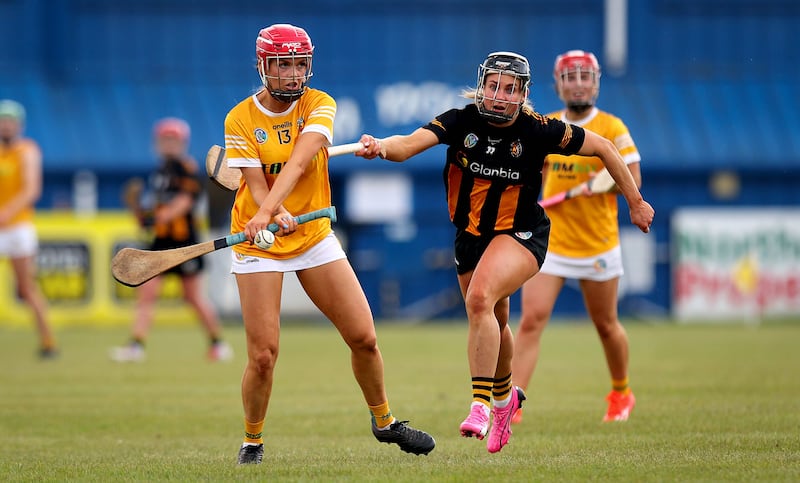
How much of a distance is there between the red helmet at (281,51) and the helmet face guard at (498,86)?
0.98m

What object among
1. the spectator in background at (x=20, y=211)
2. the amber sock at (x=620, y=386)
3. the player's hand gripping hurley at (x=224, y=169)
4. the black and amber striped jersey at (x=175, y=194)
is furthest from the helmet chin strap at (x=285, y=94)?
the spectator in background at (x=20, y=211)

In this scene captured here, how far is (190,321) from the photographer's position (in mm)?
20703

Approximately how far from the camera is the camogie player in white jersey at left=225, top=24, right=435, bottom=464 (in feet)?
22.7

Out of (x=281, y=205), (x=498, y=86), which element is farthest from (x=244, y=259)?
(x=498, y=86)

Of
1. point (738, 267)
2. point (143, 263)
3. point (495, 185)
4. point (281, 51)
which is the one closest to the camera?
point (281, 51)

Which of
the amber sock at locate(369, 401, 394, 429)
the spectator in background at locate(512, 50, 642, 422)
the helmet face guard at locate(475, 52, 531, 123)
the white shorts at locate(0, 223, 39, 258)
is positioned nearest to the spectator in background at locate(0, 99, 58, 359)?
the white shorts at locate(0, 223, 39, 258)

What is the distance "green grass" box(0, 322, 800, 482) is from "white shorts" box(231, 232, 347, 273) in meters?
1.06

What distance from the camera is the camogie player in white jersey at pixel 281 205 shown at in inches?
273

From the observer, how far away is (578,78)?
898 cm

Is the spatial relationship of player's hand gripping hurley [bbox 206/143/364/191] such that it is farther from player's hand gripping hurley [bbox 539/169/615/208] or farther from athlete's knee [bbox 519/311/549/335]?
athlete's knee [bbox 519/311/549/335]

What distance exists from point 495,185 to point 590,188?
5.63ft

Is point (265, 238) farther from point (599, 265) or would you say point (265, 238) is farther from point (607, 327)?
point (607, 327)

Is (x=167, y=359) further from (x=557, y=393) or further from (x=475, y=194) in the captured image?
(x=475, y=194)

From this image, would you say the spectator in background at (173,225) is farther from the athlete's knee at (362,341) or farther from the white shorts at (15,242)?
the athlete's knee at (362,341)
